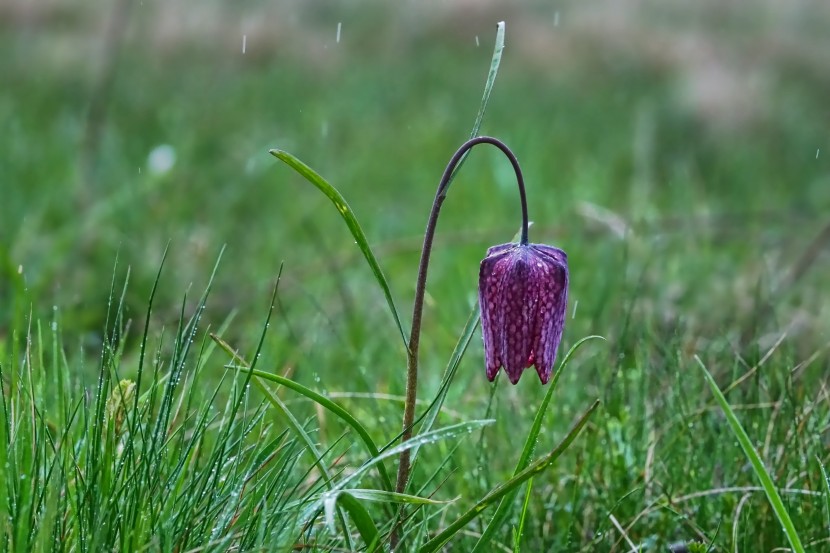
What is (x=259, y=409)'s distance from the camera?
117 centimetres

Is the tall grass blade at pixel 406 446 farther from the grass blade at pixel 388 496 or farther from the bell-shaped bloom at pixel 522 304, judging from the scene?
the bell-shaped bloom at pixel 522 304

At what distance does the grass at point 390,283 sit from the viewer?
106 cm

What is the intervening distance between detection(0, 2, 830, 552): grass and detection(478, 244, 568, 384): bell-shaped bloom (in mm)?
45

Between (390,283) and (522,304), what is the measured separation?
180 cm

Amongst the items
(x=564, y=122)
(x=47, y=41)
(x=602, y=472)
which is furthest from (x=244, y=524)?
(x=47, y=41)

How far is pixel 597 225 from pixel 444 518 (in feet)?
5.97

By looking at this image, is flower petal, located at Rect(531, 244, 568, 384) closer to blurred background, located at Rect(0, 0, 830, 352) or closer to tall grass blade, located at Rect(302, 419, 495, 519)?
tall grass blade, located at Rect(302, 419, 495, 519)

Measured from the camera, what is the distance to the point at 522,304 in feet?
3.63

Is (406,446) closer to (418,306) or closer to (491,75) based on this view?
(418,306)

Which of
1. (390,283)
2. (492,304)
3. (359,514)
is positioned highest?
(492,304)

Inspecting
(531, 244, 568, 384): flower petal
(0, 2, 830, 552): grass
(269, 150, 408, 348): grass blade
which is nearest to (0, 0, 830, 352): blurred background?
(0, 2, 830, 552): grass

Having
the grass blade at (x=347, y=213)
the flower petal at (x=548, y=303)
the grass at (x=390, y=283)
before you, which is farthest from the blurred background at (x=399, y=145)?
the flower petal at (x=548, y=303)

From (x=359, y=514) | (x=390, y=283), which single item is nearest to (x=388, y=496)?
(x=359, y=514)

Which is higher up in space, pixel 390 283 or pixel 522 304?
pixel 522 304
